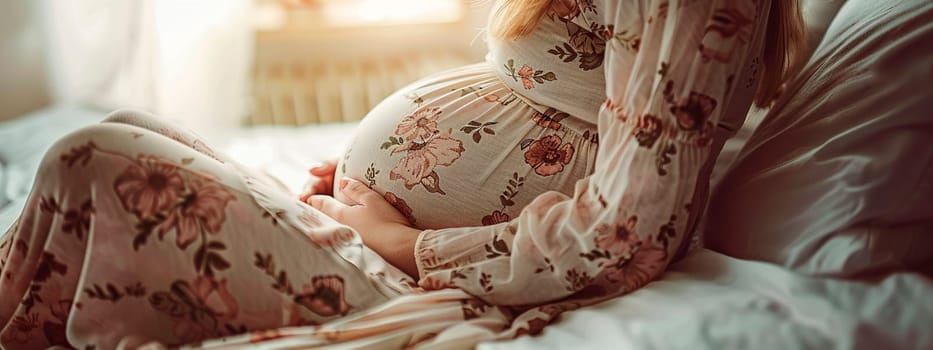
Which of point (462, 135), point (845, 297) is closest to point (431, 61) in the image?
point (462, 135)

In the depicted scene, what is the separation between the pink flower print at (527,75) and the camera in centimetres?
92

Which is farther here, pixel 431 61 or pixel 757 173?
pixel 431 61

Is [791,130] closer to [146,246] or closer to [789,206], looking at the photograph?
[789,206]

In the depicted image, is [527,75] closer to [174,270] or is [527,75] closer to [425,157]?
[425,157]

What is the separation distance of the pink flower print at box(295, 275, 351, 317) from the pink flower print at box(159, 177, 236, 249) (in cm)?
10

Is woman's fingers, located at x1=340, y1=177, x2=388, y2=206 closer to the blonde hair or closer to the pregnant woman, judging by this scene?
the pregnant woman

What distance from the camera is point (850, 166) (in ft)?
2.59

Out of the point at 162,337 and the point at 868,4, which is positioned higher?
the point at 868,4

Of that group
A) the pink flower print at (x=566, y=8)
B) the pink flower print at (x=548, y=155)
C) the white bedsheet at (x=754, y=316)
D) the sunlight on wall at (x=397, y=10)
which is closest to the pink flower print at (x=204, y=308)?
the white bedsheet at (x=754, y=316)

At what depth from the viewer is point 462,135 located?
3.03ft

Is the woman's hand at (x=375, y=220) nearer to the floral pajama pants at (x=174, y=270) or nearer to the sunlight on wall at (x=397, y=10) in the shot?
the floral pajama pants at (x=174, y=270)

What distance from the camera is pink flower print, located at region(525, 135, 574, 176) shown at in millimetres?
886

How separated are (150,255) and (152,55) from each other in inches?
43.5

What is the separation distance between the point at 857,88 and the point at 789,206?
15cm
